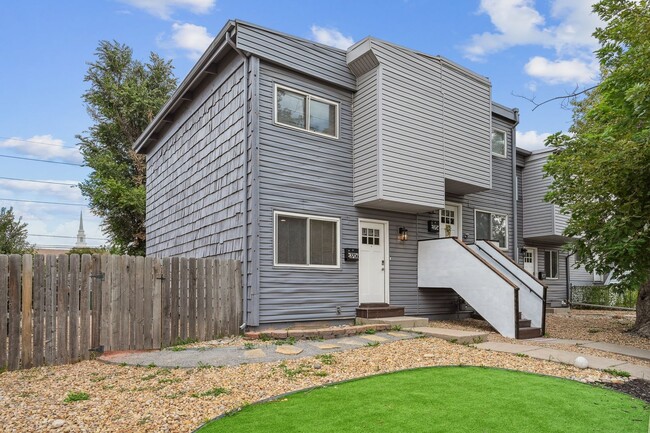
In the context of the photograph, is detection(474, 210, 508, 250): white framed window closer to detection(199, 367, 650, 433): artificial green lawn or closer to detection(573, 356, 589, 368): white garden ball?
detection(573, 356, 589, 368): white garden ball

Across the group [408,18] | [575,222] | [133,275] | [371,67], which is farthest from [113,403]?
[408,18]

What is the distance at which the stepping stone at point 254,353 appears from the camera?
6205 millimetres

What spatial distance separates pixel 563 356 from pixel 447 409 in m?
3.40

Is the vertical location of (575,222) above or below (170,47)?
below

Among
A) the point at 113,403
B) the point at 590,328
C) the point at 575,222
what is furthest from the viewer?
the point at 590,328

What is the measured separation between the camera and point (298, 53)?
8.91 metres

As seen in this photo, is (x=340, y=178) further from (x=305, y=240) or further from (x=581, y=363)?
(x=581, y=363)

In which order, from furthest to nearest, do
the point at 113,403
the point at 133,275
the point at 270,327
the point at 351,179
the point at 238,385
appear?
1. the point at 351,179
2. the point at 270,327
3. the point at 133,275
4. the point at 238,385
5. the point at 113,403

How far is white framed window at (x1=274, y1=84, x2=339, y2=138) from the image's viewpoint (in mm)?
8852

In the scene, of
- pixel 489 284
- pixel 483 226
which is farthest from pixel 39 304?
pixel 483 226

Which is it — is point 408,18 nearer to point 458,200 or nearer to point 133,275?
point 458,200

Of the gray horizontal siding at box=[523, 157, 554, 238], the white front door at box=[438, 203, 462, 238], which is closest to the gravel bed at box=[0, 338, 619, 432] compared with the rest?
the white front door at box=[438, 203, 462, 238]

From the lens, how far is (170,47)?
25234mm

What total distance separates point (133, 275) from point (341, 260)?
408 cm
